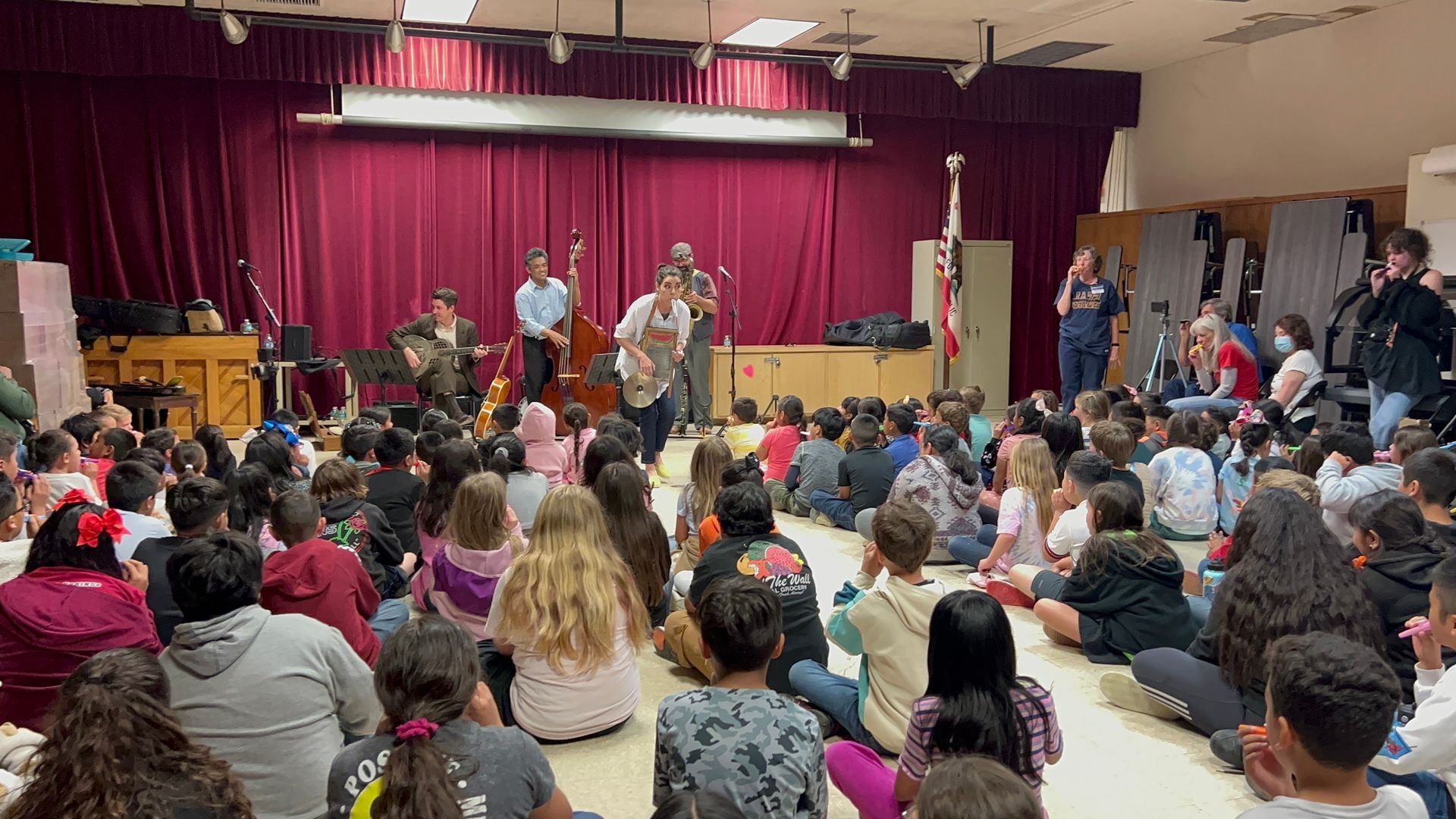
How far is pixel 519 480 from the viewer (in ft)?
14.5

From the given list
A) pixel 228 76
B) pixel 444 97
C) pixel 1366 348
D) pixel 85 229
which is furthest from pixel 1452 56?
pixel 85 229

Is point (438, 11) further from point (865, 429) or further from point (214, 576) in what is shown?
point (214, 576)

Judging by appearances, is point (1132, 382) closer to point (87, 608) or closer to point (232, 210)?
point (232, 210)

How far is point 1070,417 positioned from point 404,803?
4.15 m

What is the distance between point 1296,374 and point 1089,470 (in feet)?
13.3

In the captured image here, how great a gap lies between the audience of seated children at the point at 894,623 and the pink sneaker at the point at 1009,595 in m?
1.75

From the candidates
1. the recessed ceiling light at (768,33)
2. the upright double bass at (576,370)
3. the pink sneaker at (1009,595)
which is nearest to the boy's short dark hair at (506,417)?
the upright double bass at (576,370)

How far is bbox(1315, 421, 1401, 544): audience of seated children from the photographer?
4250mm

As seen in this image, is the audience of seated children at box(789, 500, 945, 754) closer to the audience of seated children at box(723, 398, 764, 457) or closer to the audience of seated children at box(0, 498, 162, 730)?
the audience of seated children at box(0, 498, 162, 730)

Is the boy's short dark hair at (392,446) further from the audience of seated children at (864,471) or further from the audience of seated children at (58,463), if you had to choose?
the audience of seated children at (864,471)

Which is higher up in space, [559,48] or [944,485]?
[559,48]

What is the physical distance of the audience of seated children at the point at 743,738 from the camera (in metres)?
2.05

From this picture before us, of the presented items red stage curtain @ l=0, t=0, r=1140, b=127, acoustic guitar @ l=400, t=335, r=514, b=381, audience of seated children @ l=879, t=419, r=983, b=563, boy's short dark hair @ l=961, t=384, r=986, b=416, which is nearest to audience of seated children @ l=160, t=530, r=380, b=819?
audience of seated children @ l=879, t=419, r=983, b=563

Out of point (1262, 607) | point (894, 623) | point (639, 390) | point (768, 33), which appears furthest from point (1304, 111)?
point (894, 623)
